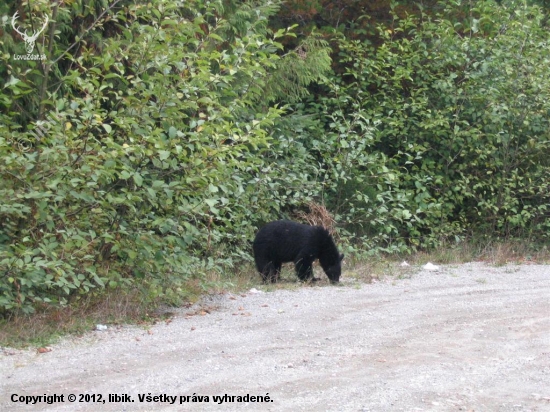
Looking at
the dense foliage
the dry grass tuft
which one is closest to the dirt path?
the dense foliage

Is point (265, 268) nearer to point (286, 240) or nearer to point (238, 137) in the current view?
point (286, 240)

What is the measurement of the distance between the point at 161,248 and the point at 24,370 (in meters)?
2.89

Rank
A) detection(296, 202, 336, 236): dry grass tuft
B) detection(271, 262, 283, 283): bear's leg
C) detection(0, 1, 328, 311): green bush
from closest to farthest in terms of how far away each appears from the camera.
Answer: detection(0, 1, 328, 311): green bush < detection(271, 262, 283, 283): bear's leg < detection(296, 202, 336, 236): dry grass tuft

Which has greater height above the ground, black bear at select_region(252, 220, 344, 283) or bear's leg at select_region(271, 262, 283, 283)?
black bear at select_region(252, 220, 344, 283)

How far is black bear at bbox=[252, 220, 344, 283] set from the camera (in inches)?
500

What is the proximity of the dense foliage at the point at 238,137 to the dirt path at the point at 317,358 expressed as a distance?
3.85 feet

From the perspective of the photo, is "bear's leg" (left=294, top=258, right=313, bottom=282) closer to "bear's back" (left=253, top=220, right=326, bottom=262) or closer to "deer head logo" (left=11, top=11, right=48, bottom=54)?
"bear's back" (left=253, top=220, right=326, bottom=262)

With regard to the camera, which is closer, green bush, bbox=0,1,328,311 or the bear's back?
green bush, bbox=0,1,328,311

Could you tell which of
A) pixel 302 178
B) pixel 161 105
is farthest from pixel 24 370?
pixel 302 178

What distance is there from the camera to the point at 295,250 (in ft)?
41.8

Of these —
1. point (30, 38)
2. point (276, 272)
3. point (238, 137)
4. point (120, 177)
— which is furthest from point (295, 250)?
point (30, 38)

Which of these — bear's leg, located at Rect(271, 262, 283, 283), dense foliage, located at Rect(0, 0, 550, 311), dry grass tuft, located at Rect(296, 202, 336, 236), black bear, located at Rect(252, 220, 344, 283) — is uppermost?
dense foliage, located at Rect(0, 0, 550, 311)

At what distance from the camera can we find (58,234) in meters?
9.28

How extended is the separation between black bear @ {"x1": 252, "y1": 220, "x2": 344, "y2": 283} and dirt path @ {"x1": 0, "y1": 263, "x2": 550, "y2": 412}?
1.59m
